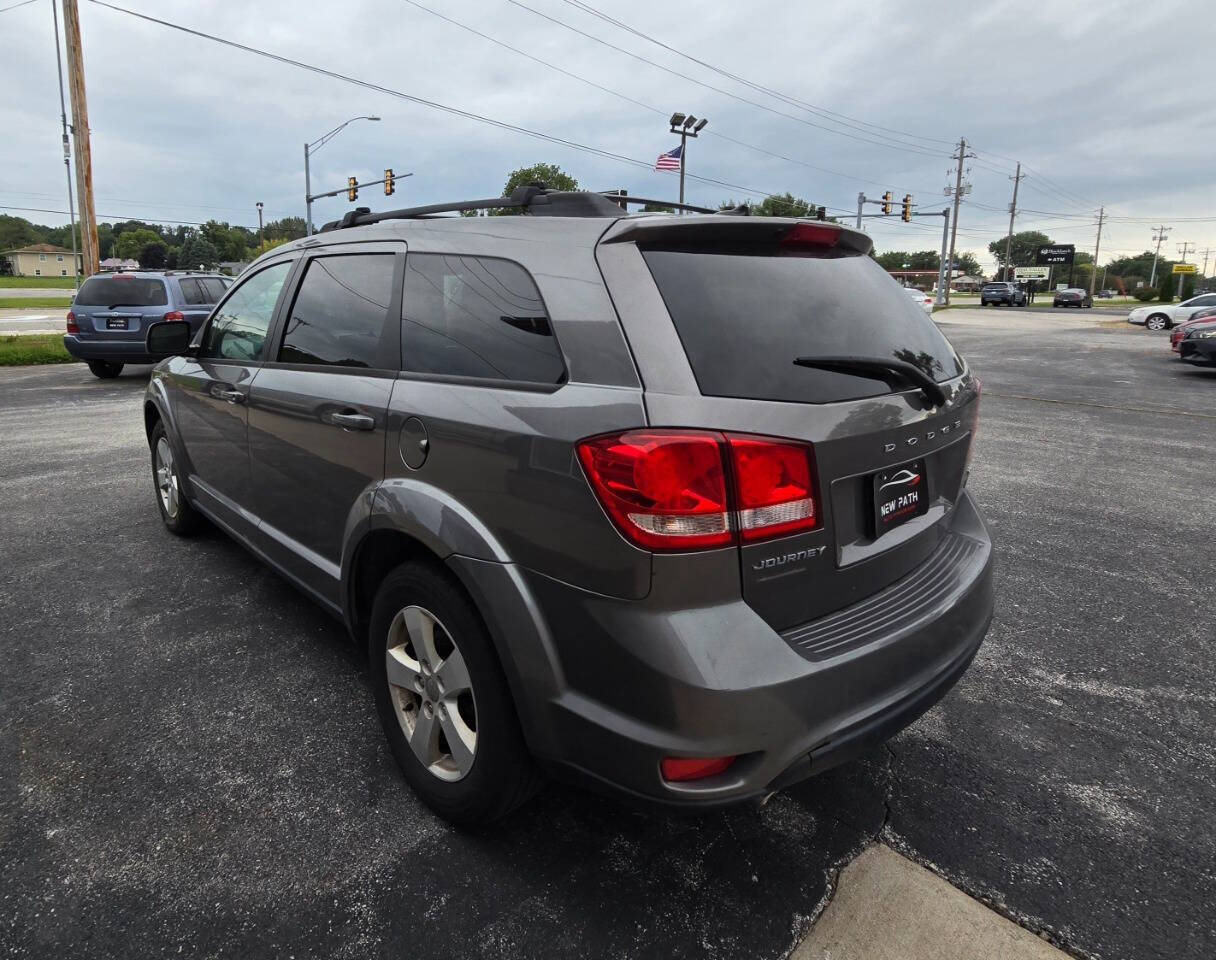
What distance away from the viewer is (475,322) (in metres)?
2.27

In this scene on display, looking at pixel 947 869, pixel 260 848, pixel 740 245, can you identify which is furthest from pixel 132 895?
pixel 740 245

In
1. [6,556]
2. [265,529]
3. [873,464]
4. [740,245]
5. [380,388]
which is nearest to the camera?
[873,464]

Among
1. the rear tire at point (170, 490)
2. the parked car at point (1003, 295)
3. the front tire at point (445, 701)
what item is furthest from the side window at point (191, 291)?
the parked car at point (1003, 295)

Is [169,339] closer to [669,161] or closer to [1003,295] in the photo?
[669,161]

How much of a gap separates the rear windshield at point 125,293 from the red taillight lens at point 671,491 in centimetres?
1361

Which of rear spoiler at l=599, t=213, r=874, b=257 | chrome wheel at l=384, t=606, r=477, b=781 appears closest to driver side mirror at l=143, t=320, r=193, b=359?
chrome wheel at l=384, t=606, r=477, b=781

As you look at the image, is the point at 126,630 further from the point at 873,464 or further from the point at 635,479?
the point at 873,464

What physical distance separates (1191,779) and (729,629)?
196 centimetres

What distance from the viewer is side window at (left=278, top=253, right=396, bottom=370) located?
2.67 metres

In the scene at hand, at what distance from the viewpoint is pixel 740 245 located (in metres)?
2.13

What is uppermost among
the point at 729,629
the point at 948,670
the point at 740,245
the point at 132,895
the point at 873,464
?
the point at 740,245

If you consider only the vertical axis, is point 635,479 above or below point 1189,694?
above

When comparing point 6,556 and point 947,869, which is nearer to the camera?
point 947,869

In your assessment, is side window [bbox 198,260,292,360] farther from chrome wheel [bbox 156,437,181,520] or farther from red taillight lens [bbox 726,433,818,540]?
red taillight lens [bbox 726,433,818,540]
